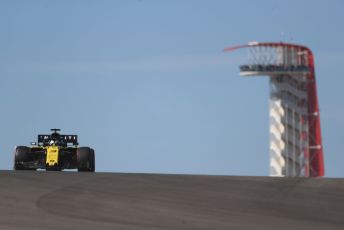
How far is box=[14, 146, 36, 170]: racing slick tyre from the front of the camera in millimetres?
34406

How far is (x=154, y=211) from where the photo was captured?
17250mm

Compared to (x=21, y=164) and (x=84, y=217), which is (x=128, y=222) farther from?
(x=21, y=164)

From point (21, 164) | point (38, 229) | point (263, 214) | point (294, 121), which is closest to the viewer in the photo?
point (38, 229)

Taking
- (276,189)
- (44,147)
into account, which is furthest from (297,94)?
(276,189)

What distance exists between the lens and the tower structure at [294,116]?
142625 mm

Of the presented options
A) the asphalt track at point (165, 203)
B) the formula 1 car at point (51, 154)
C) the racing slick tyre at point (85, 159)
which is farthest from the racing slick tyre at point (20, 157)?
the asphalt track at point (165, 203)

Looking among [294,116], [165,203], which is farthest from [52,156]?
[294,116]

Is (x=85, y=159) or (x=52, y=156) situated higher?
(x=52, y=156)

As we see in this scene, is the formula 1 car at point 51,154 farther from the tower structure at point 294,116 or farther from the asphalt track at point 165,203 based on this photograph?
the tower structure at point 294,116

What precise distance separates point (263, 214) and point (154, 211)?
2089mm

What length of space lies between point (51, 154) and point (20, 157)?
1.25m

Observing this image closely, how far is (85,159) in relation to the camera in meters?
33.6

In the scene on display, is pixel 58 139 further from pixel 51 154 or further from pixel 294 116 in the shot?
pixel 294 116

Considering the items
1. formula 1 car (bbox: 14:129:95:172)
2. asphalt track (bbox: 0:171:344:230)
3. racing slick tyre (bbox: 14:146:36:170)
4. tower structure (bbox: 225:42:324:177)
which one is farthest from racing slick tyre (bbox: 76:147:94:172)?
tower structure (bbox: 225:42:324:177)
